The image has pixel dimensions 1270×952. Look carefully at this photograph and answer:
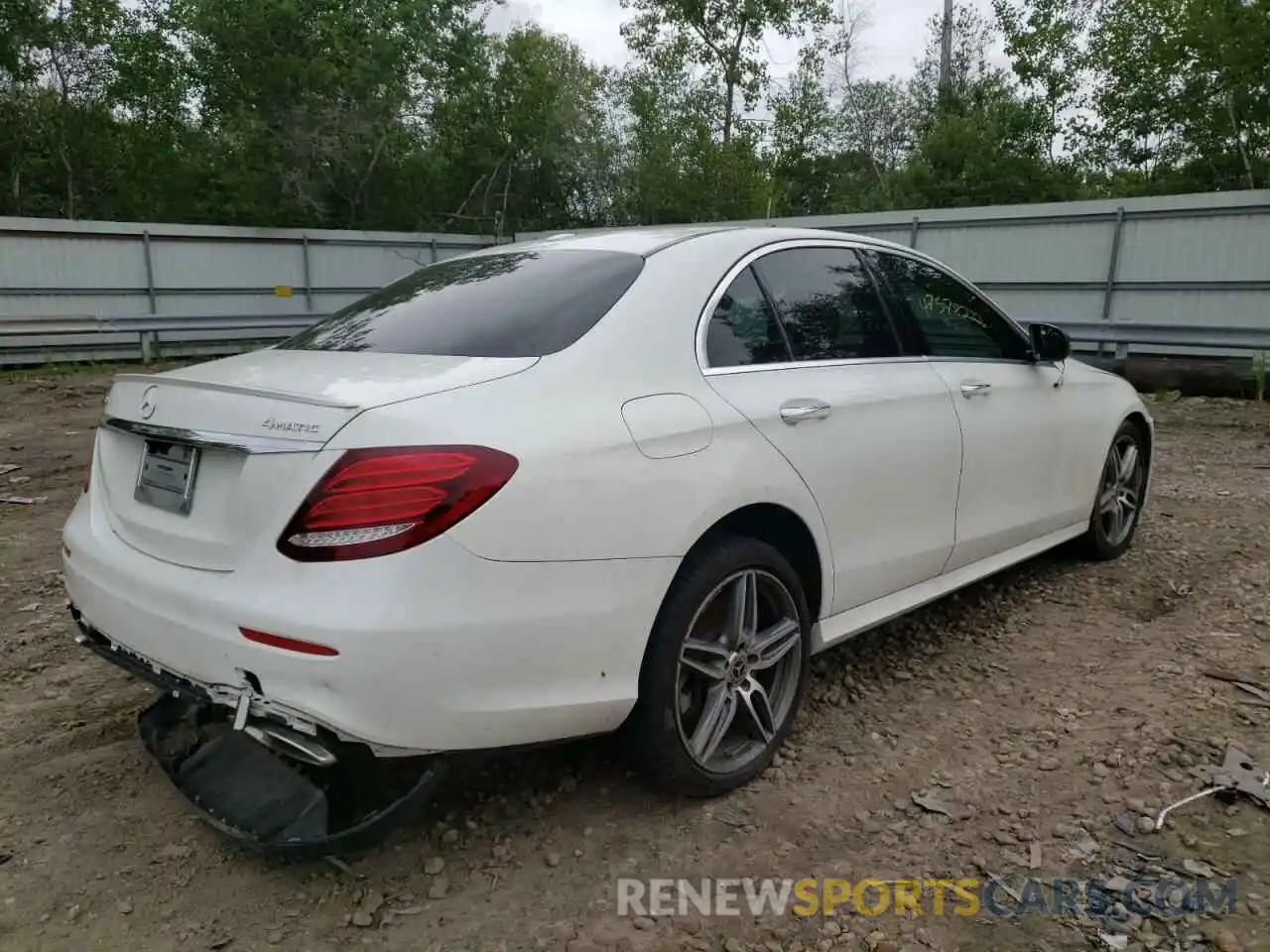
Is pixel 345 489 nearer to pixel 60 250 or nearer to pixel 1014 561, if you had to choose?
pixel 1014 561

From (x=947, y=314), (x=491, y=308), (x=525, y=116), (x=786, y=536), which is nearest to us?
(x=491, y=308)

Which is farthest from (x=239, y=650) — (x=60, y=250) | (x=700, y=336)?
(x=60, y=250)

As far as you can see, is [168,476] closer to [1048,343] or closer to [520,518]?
[520,518]

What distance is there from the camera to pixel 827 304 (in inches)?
125

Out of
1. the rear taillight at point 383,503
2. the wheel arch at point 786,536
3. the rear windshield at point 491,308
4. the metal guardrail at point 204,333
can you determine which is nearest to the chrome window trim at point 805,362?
the rear windshield at point 491,308

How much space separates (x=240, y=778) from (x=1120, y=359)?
11251 mm

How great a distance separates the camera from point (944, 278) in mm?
3797

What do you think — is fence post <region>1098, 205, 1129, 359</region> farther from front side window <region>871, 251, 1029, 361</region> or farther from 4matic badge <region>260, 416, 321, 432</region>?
4matic badge <region>260, 416, 321, 432</region>

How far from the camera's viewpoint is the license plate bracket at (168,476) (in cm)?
224

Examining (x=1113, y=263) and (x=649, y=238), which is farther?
(x=1113, y=263)

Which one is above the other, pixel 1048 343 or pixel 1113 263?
pixel 1113 263

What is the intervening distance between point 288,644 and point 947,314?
277cm

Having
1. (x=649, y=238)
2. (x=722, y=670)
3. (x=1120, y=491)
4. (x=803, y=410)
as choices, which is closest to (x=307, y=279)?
(x=1120, y=491)

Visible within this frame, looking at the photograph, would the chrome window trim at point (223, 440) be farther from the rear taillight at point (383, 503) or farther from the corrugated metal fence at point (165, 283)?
the corrugated metal fence at point (165, 283)
